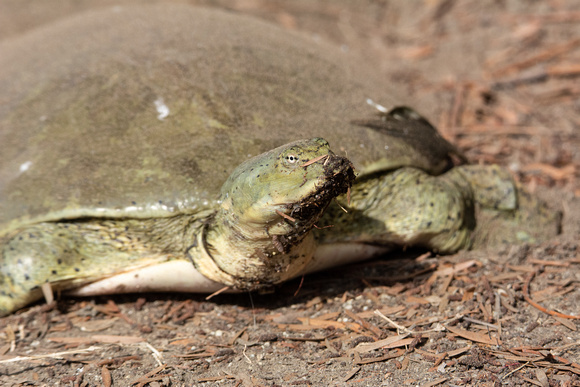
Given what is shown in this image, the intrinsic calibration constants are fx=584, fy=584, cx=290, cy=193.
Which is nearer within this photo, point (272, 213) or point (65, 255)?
point (272, 213)

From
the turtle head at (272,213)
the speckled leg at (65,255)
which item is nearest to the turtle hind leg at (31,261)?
the speckled leg at (65,255)

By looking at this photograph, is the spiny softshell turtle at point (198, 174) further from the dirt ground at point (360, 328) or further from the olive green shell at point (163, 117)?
the dirt ground at point (360, 328)

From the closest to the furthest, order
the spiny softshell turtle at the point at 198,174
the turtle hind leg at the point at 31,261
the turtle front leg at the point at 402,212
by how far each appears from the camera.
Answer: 1. the spiny softshell turtle at the point at 198,174
2. the turtle hind leg at the point at 31,261
3. the turtle front leg at the point at 402,212

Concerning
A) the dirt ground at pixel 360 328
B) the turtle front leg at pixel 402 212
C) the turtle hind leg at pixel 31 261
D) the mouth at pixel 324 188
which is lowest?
the dirt ground at pixel 360 328

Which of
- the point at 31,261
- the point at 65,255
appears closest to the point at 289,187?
the point at 65,255

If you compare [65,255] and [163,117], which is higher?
[163,117]

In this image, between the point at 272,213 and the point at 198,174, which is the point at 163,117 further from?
the point at 272,213

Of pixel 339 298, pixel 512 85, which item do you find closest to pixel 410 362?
pixel 339 298

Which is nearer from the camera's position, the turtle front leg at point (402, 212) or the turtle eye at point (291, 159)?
the turtle eye at point (291, 159)
